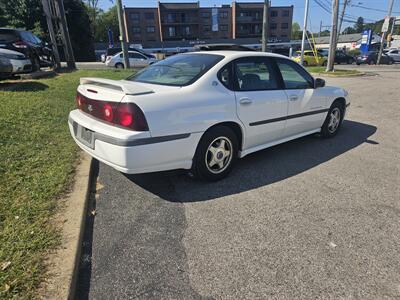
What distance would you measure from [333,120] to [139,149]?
3.87 metres

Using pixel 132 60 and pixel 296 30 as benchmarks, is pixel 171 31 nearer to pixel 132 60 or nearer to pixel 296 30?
pixel 132 60

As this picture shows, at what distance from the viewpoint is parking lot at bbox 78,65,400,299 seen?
205 cm

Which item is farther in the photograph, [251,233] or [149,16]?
[149,16]

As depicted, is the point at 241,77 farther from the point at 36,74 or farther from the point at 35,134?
the point at 36,74

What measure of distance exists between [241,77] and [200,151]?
3.66 feet

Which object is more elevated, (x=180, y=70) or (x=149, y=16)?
(x=149, y=16)

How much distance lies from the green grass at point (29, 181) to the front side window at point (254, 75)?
2388 mm

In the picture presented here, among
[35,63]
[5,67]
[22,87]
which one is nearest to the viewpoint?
[22,87]

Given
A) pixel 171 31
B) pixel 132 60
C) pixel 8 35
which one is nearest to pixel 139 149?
pixel 8 35

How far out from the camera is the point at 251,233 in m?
2.61

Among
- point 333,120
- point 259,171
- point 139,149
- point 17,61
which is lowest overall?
point 259,171

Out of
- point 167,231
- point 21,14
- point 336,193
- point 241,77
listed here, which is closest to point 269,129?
point 241,77

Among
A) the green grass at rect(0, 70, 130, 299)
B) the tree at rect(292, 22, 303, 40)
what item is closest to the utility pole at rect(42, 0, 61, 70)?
the green grass at rect(0, 70, 130, 299)

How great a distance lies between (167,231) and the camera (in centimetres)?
263
